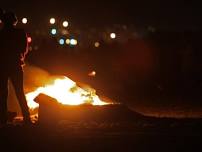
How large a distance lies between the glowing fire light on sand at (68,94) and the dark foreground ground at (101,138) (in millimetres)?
4549

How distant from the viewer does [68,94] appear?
59.4ft

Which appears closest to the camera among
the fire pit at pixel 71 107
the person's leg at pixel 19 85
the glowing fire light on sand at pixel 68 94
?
the person's leg at pixel 19 85

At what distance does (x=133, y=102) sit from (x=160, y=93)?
5.80 metres

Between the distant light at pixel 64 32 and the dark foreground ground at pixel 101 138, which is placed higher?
the distant light at pixel 64 32

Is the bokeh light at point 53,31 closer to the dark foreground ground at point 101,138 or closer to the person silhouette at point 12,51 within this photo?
the person silhouette at point 12,51

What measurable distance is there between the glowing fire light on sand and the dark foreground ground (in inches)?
179

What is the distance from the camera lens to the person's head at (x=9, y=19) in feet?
42.7

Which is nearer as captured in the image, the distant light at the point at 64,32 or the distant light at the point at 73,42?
the distant light at the point at 73,42

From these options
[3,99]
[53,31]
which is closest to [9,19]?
[3,99]

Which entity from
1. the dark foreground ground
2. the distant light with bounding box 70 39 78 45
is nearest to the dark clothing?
the dark foreground ground

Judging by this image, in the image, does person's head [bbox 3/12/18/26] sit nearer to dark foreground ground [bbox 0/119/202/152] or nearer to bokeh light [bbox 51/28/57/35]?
dark foreground ground [bbox 0/119/202/152]

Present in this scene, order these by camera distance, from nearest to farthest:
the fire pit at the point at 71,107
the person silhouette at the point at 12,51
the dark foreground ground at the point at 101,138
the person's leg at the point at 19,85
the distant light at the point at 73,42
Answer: the dark foreground ground at the point at 101,138 < the person silhouette at the point at 12,51 < the person's leg at the point at 19,85 < the fire pit at the point at 71,107 < the distant light at the point at 73,42

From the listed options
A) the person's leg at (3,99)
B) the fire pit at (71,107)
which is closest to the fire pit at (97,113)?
the fire pit at (71,107)

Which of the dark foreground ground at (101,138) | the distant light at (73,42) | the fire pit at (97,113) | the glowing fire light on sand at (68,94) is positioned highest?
the distant light at (73,42)
